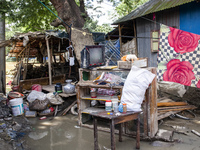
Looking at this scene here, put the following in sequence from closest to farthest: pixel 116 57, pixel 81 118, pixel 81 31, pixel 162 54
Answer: pixel 81 118, pixel 162 54, pixel 81 31, pixel 116 57

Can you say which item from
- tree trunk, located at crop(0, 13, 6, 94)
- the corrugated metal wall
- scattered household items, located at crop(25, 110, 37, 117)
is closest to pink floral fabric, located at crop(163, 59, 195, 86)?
the corrugated metal wall

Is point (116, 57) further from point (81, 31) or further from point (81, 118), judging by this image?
point (81, 118)

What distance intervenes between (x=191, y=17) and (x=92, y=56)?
4.68 meters

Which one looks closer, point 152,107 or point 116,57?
point 152,107

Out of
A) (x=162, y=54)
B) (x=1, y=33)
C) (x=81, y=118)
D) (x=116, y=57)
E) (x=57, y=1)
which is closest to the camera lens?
(x=81, y=118)

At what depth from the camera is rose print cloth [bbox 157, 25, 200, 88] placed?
5.47 m

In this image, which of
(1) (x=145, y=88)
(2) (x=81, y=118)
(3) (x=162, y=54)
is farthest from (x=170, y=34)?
(2) (x=81, y=118)

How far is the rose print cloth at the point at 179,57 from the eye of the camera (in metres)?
5.47

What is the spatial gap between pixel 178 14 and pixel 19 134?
300 inches

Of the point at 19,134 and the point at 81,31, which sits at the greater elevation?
the point at 81,31

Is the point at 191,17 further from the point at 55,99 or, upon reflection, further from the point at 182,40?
the point at 55,99

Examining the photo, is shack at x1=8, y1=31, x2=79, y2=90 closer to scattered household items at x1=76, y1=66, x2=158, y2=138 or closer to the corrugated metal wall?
scattered household items at x1=76, y1=66, x2=158, y2=138

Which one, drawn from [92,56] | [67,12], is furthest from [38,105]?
[67,12]

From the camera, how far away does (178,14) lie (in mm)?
7961
